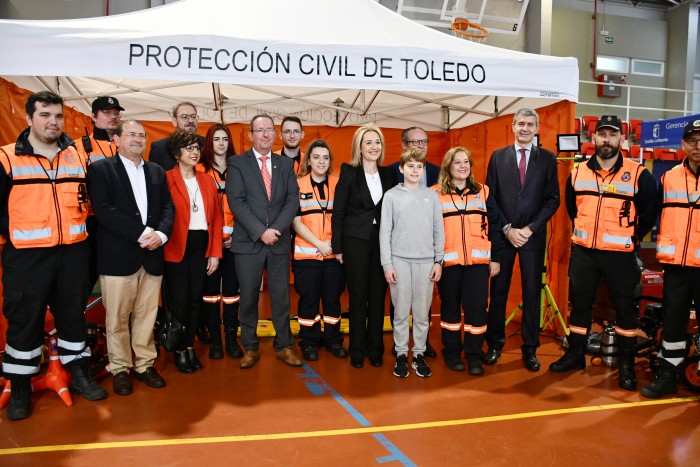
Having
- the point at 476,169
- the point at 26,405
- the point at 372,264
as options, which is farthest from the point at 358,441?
the point at 476,169

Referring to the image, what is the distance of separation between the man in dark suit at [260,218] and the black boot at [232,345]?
31 centimetres

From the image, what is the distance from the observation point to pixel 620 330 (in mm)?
4258

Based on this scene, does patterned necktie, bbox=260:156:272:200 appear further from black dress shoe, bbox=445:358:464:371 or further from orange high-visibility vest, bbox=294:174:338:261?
black dress shoe, bbox=445:358:464:371

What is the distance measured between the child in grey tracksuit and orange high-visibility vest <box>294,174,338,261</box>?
2.07 ft

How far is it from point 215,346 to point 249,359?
473mm

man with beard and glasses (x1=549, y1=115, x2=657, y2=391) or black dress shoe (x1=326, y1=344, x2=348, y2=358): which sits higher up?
man with beard and glasses (x1=549, y1=115, x2=657, y2=391)

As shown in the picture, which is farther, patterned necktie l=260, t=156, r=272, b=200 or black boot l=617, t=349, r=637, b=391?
patterned necktie l=260, t=156, r=272, b=200

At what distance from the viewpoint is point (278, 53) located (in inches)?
157

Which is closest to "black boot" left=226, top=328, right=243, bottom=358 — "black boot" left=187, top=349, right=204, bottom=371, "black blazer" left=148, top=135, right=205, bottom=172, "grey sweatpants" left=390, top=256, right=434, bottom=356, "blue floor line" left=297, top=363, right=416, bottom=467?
"black boot" left=187, top=349, right=204, bottom=371

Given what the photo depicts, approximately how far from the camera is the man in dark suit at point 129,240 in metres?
3.64

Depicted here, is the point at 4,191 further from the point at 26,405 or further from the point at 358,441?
the point at 358,441

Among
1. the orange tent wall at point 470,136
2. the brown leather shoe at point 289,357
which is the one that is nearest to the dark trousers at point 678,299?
the orange tent wall at point 470,136

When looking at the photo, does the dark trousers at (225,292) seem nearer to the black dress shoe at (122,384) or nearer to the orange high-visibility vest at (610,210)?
the black dress shoe at (122,384)

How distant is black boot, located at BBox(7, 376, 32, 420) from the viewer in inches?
132
